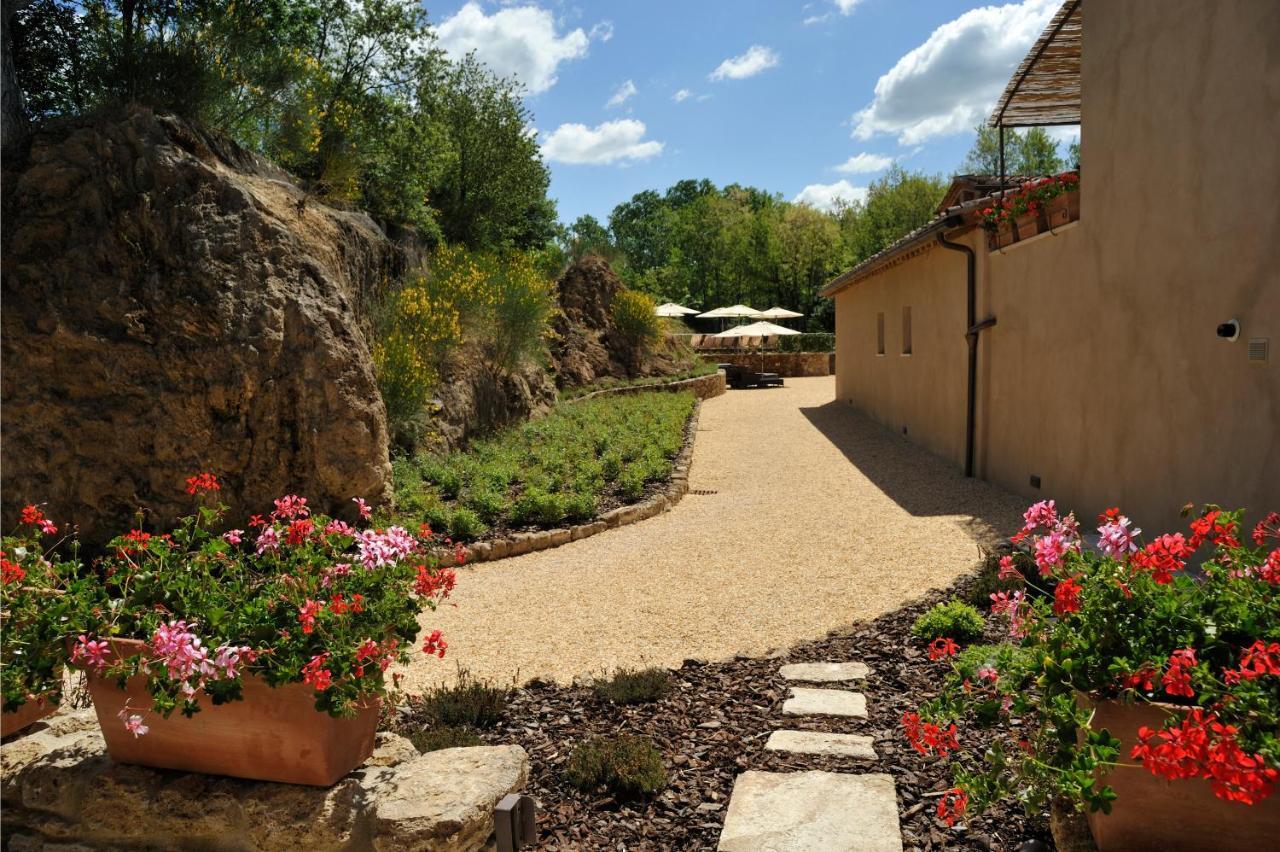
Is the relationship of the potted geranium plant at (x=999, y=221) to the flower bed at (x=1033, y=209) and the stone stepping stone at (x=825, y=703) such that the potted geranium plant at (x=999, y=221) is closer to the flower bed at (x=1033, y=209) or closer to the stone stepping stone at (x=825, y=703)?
the flower bed at (x=1033, y=209)

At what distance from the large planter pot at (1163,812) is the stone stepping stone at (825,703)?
174cm

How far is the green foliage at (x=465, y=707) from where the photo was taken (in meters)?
4.03

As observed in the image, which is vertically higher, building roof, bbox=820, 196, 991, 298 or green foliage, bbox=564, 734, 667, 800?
building roof, bbox=820, 196, 991, 298

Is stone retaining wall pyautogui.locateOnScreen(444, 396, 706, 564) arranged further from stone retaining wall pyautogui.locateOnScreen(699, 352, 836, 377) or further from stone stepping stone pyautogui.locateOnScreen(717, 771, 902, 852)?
Answer: stone retaining wall pyautogui.locateOnScreen(699, 352, 836, 377)

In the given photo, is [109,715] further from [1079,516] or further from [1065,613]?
[1079,516]

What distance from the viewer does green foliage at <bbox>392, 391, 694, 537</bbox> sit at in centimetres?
867

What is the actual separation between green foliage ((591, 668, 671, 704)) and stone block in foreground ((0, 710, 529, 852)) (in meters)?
1.31

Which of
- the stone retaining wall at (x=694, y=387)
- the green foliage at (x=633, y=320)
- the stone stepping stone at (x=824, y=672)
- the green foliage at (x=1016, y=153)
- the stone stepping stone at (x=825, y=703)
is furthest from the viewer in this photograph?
the green foliage at (x=1016, y=153)

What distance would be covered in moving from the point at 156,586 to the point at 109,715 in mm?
438

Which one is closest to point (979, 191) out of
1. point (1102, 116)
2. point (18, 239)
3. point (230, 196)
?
point (1102, 116)

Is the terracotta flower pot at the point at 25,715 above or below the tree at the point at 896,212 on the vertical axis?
below

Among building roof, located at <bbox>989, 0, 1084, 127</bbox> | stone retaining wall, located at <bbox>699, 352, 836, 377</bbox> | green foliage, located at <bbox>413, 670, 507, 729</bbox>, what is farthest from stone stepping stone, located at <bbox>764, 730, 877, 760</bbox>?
stone retaining wall, located at <bbox>699, 352, 836, 377</bbox>

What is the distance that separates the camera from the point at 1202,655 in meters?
2.19

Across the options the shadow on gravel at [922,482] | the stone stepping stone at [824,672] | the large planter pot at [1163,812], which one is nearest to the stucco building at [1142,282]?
the shadow on gravel at [922,482]
